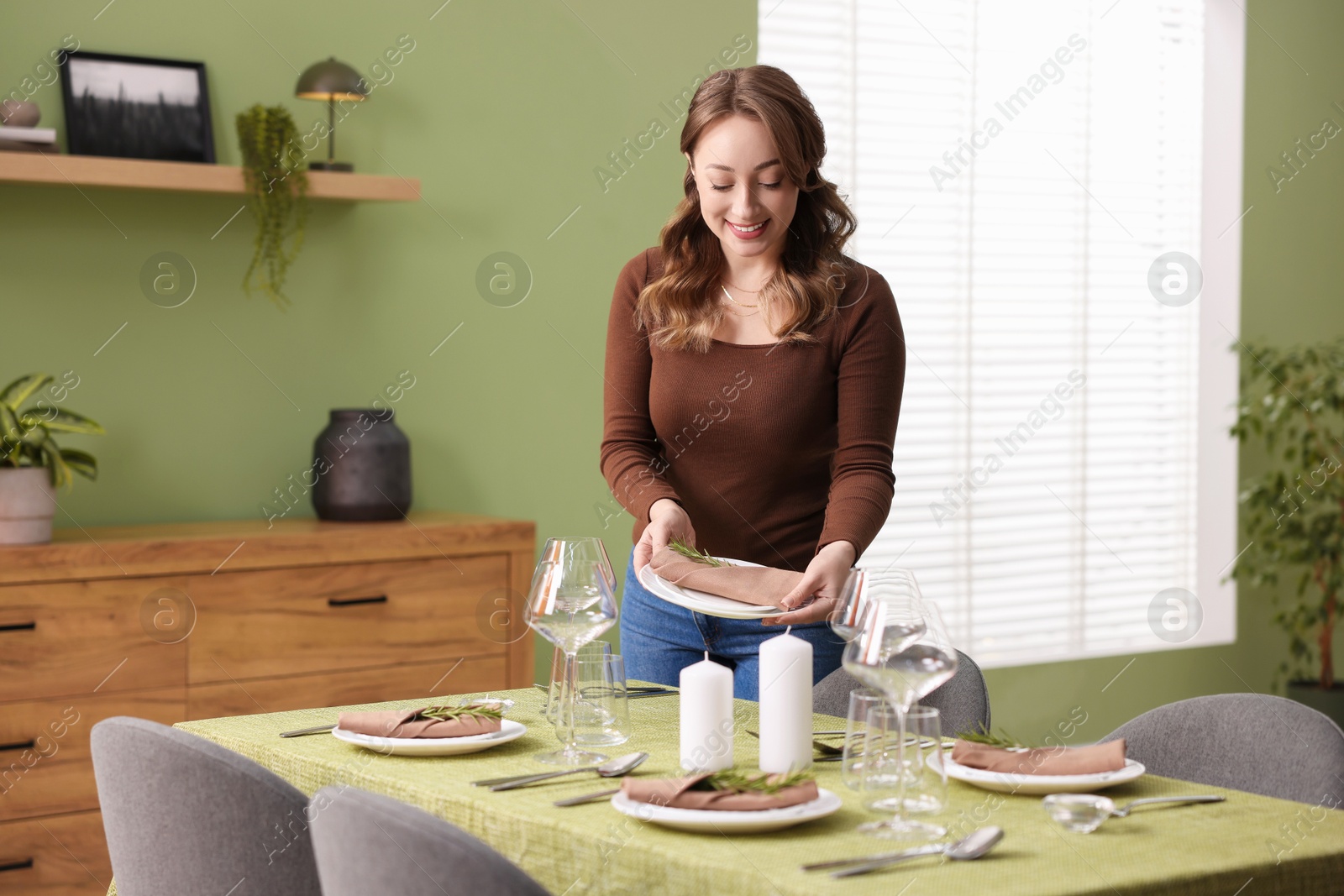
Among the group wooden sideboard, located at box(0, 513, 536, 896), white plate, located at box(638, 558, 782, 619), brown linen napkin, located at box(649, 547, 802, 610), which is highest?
brown linen napkin, located at box(649, 547, 802, 610)

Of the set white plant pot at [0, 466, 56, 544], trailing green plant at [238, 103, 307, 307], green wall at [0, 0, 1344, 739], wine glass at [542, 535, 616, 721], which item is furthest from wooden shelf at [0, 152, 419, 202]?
wine glass at [542, 535, 616, 721]

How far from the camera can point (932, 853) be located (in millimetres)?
1236

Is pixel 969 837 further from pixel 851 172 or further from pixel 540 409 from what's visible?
pixel 851 172

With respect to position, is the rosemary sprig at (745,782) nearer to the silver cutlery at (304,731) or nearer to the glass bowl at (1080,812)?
the glass bowl at (1080,812)

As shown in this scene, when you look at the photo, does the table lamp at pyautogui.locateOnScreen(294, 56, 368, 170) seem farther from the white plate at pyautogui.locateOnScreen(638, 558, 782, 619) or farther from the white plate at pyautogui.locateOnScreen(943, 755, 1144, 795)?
the white plate at pyautogui.locateOnScreen(943, 755, 1144, 795)

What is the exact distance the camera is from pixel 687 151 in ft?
7.48

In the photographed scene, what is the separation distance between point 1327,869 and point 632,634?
1.16 meters

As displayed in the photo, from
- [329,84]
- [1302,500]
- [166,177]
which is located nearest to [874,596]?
[166,177]

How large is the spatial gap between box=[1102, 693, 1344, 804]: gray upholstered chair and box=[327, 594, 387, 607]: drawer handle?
6.09ft

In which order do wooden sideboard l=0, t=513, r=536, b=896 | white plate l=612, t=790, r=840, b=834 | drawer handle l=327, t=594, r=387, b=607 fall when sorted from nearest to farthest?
white plate l=612, t=790, r=840, b=834, wooden sideboard l=0, t=513, r=536, b=896, drawer handle l=327, t=594, r=387, b=607

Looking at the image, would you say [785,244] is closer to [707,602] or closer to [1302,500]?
[707,602]

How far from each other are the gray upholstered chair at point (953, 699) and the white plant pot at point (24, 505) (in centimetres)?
179

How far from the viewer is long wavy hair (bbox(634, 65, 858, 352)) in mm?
2164

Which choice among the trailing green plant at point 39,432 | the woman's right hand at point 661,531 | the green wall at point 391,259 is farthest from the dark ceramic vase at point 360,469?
the woman's right hand at point 661,531
